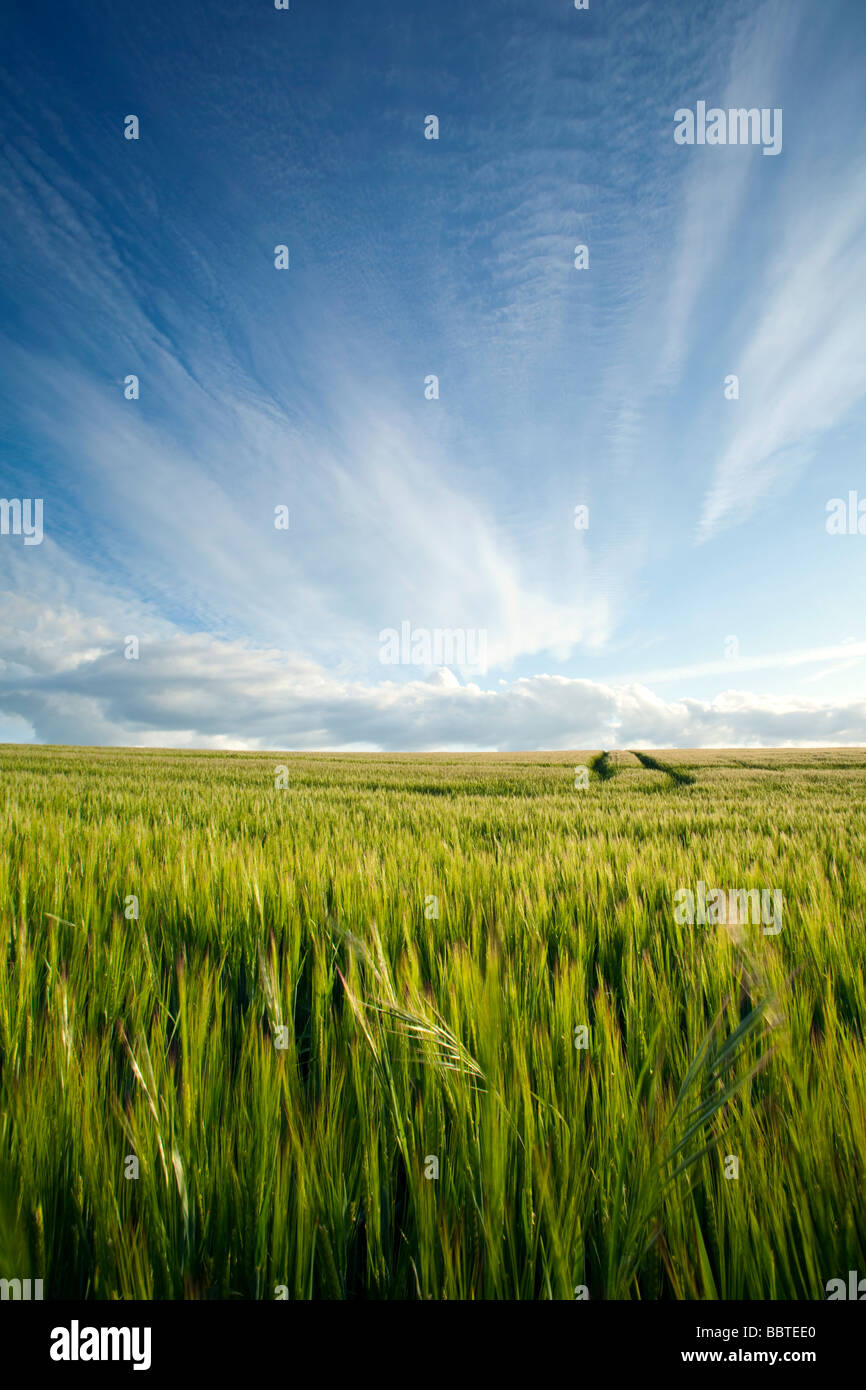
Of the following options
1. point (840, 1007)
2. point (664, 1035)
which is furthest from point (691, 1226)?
point (840, 1007)

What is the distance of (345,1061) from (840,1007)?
1584 mm

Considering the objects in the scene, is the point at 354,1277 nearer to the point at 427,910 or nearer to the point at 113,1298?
the point at 113,1298

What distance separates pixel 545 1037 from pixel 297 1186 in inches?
20.1

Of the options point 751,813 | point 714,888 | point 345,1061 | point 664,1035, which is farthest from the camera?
point 751,813

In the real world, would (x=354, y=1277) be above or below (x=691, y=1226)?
below

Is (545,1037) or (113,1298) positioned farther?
(545,1037)

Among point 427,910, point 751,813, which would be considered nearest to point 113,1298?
point 427,910

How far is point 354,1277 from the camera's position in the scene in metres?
0.92

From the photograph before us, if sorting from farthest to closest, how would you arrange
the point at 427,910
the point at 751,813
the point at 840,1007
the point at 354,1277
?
the point at 751,813 < the point at 427,910 < the point at 840,1007 < the point at 354,1277

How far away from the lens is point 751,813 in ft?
23.2

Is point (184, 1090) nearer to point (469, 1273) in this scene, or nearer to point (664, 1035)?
point (469, 1273)
